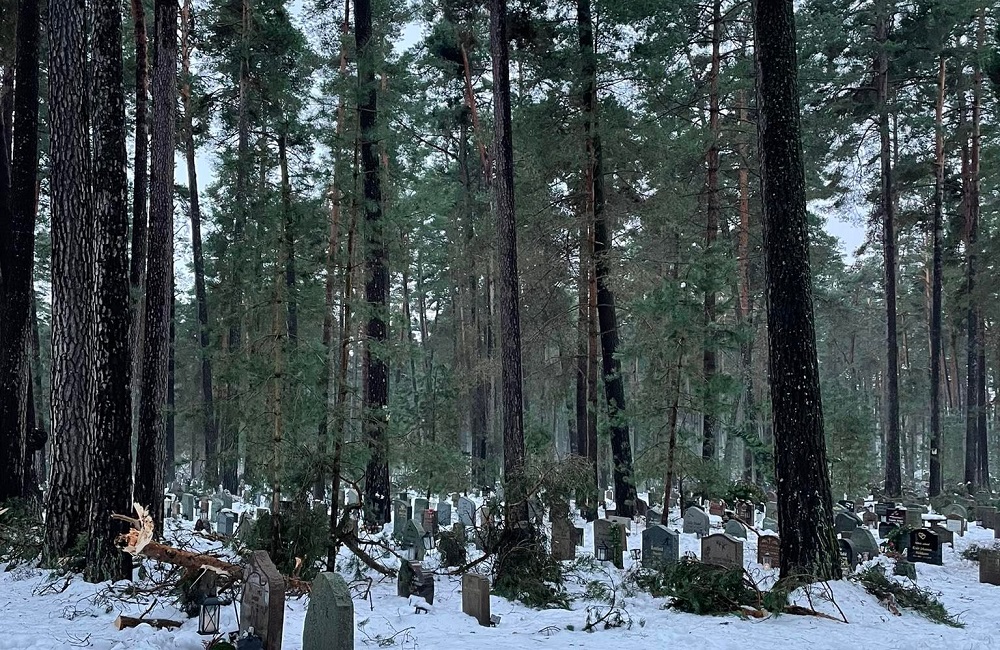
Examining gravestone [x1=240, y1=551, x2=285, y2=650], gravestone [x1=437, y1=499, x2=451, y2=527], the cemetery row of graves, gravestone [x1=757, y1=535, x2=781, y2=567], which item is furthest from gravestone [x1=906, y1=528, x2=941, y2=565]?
gravestone [x1=240, y1=551, x2=285, y2=650]

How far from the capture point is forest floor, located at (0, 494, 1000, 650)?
548cm

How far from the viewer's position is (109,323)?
7.09 m

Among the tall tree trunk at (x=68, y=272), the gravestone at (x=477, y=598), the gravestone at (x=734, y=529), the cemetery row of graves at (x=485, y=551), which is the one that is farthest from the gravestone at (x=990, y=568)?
the tall tree trunk at (x=68, y=272)

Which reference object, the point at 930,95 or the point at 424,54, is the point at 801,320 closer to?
the point at 424,54

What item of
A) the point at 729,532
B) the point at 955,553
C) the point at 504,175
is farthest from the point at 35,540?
the point at 955,553

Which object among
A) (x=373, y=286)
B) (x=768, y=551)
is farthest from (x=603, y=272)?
(x=768, y=551)

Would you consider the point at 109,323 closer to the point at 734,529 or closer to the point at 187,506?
the point at 734,529

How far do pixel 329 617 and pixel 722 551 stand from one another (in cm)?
596

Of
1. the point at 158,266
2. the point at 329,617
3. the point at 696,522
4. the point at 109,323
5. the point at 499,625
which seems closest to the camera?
the point at 329,617

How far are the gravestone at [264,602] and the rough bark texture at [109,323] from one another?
9.17 feet

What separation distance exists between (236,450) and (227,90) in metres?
12.2

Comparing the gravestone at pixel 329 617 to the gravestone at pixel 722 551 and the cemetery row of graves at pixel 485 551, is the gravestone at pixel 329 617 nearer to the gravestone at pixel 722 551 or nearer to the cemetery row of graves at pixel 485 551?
the cemetery row of graves at pixel 485 551

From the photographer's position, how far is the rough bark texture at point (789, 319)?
24.2 feet

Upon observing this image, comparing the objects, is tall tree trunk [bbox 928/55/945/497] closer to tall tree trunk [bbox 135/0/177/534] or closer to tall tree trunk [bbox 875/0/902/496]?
tall tree trunk [bbox 875/0/902/496]
